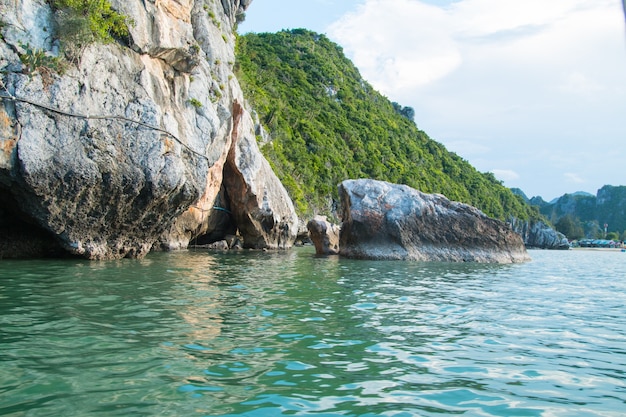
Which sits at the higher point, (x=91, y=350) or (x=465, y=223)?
(x=465, y=223)

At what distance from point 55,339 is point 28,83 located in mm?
8594

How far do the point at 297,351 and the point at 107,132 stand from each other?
998 cm

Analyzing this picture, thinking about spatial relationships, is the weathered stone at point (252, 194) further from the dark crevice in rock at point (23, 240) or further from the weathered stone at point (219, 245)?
the dark crevice in rock at point (23, 240)

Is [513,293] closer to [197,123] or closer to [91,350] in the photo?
[91,350]

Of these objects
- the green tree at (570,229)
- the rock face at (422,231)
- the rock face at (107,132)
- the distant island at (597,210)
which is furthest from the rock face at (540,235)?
the rock face at (107,132)

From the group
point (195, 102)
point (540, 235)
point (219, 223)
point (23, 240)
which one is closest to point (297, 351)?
point (23, 240)

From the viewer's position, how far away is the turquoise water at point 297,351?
12.0ft

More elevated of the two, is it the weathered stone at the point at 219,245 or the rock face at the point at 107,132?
the rock face at the point at 107,132

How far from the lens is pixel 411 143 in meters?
70.9

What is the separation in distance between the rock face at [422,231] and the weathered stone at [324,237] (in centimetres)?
241

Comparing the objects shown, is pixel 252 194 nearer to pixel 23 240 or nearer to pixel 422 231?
pixel 422 231

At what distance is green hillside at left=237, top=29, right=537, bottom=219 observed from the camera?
4750 cm

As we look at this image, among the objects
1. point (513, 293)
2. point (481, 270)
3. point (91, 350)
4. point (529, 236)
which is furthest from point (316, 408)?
point (529, 236)

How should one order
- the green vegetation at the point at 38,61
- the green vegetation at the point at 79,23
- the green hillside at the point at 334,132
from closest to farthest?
the green vegetation at the point at 38,61
the green vegetation at the point at 79,23
the green hillside at the point at 334,132
